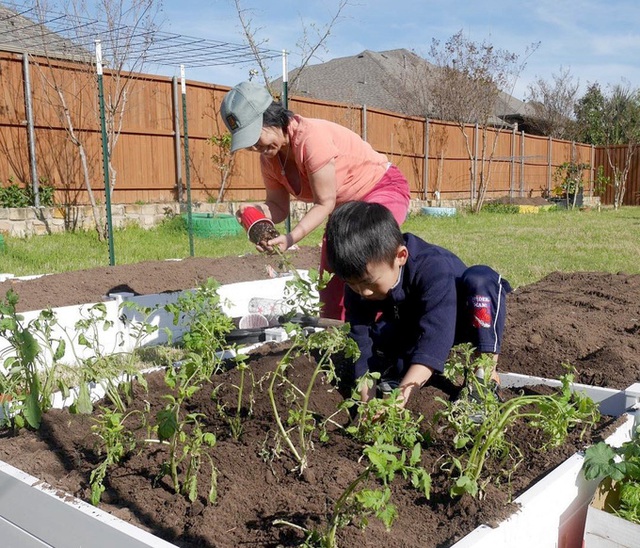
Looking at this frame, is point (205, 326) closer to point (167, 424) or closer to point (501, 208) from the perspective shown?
point (167, 424)

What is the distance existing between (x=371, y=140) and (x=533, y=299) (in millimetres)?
11090

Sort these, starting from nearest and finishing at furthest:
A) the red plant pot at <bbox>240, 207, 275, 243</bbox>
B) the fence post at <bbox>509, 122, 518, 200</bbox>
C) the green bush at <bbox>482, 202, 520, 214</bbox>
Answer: the red plant pot at <bbox>240, 207, 275, 243</bbox> → the green bush at <bbox>482, 202, 520, 214</bbox> → the fence post at <bbox>509, 122, 518, 200</bbox>

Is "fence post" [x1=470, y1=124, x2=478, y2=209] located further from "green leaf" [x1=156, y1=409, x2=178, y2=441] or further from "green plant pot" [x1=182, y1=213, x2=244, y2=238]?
"green leaf" [x1=156, y1=409, x2=178, y2=441]

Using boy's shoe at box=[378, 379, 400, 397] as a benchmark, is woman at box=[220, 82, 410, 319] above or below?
above

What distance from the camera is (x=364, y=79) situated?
32781 mm

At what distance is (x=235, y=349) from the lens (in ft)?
7.28

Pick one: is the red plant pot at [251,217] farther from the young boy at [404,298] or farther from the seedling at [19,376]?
the seedling at [19,376]

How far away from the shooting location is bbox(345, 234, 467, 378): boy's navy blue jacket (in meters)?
2.36

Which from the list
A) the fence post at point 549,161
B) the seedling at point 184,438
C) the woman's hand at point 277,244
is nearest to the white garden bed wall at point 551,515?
the seedling at point 184,438

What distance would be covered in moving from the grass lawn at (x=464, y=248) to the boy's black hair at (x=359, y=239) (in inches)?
159

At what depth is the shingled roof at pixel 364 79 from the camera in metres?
30.6

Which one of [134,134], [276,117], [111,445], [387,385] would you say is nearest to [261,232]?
[276,117]

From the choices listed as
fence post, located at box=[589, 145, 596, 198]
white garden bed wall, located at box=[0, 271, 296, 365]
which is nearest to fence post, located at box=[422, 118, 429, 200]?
fence post, located at box=[589, 145, 596, 198]

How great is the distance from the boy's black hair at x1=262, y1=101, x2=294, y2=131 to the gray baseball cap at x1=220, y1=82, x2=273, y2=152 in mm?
46
